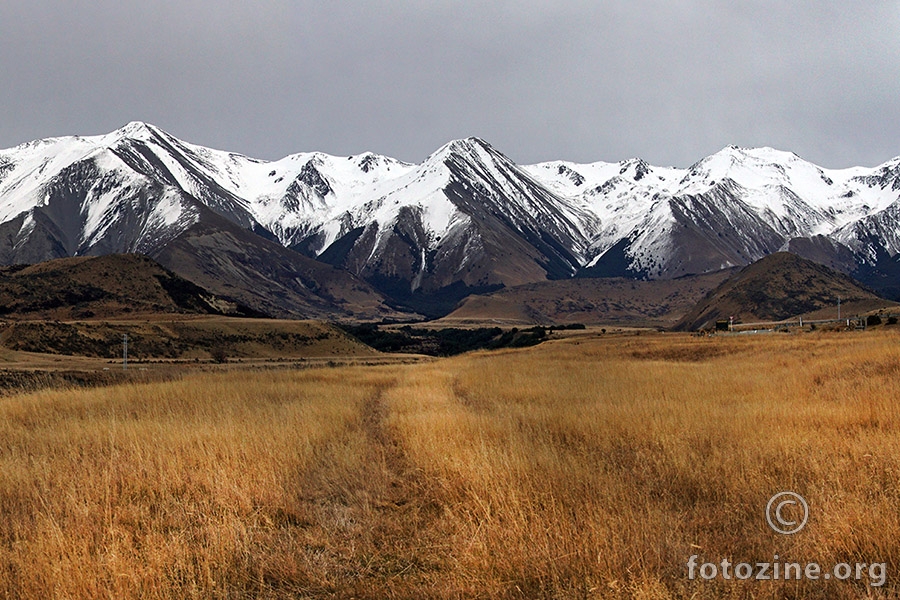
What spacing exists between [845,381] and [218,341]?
2859 inches

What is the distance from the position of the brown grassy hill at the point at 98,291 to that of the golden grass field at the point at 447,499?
90.3 metres

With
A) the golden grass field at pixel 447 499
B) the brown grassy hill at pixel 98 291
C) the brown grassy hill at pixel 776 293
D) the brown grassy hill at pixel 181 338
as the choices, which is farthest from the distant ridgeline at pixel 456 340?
the golden grass field at pixel 447 499

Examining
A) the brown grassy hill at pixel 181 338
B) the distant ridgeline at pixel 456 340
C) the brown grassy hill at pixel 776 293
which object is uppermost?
the brown grassy hill at pixel 776 293

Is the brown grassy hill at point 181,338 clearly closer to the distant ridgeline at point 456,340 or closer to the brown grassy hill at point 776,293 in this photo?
the distant ridgeline at point 456,340

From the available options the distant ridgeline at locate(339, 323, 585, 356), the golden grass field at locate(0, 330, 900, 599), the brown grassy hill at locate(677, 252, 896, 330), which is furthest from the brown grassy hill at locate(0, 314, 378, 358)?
the brown grassy hill at locate(677, 252, 896, 330)

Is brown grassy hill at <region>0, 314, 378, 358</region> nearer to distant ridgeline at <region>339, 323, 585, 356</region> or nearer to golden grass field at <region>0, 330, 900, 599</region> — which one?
distant ridgeline at <region>339, 323, 585, 356</region>

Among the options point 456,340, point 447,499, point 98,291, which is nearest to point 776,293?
point 456,340

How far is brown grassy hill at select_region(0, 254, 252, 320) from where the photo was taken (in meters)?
92.8

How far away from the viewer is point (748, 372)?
2300 cm

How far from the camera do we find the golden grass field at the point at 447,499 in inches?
215

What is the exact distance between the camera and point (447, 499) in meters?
7.83

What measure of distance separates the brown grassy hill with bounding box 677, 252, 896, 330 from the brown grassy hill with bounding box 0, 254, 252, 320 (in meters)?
96.0

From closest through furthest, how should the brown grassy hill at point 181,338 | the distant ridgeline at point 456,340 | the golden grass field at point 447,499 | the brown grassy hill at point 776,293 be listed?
the golden grass field at point 447,499 < the brown grassy hill at point 181,338 < the distant ridgeline at point 456,340 < the brown grassy hill at point 776,293

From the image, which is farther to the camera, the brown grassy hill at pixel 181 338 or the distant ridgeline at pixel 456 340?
the distant ridgeline at pixel 456 340
